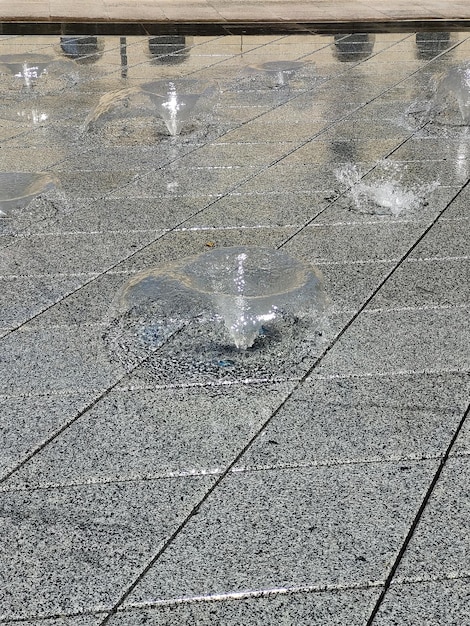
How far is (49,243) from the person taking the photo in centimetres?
476

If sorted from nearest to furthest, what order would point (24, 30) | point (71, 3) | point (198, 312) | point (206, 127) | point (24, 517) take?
point (24, 517), point (198, 312), point (206, 127), point (24, 30), point (71, 3)

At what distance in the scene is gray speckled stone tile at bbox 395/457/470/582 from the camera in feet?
8.07

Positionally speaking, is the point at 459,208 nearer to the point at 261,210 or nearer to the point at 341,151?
the point at 261,210

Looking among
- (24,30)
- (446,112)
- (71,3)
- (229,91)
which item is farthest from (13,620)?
(71,3)

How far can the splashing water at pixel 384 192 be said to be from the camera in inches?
206

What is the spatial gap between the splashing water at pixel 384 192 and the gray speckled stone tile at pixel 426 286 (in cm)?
79

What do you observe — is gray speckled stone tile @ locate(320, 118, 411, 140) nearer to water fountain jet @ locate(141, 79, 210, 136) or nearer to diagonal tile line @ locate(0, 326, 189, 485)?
water fountain jet @ locate(141, 79, 210, 136)

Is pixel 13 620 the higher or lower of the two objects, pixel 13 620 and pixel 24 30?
the lower

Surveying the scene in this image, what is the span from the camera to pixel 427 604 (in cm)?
234

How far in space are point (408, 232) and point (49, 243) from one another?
186cm

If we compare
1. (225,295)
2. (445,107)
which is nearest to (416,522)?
(225,295)

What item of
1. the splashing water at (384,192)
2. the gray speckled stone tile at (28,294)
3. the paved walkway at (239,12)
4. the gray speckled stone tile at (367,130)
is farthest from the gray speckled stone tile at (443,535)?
the paved walkway at (239,12)

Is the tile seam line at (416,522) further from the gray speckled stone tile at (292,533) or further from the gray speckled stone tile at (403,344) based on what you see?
the gray speckled stone tile at (403,344)

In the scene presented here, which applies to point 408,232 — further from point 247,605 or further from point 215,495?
point 247,605
